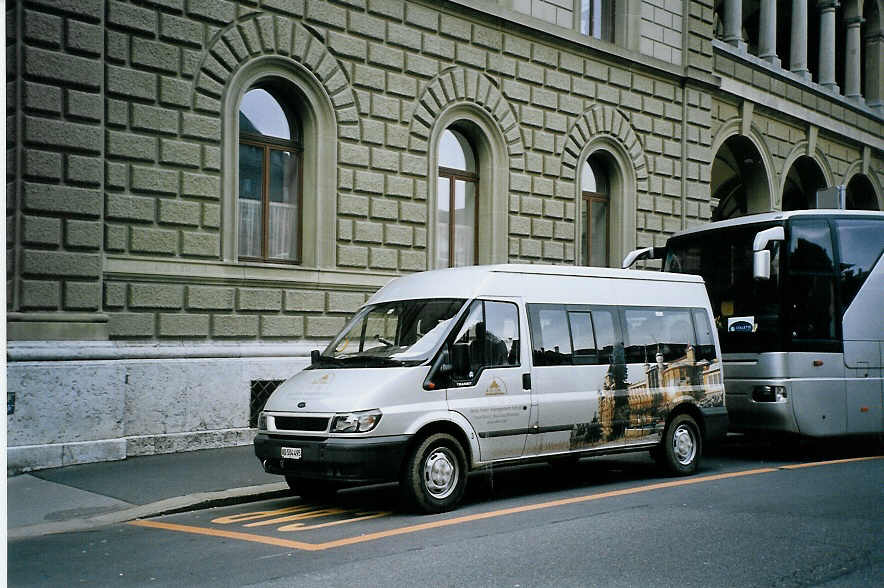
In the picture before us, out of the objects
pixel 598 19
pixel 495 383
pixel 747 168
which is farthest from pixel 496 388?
pixel 747 168

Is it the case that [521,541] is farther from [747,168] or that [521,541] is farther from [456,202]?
[747,168]

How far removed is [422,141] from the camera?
52.6 feet

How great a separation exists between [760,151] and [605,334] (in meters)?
15.2

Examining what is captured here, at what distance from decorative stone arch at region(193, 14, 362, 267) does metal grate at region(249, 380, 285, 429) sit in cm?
178

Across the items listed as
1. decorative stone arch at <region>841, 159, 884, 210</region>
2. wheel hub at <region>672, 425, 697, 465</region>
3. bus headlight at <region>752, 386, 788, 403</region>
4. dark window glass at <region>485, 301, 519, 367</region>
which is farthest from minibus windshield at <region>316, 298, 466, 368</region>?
decorative stone arch at <region>841, 159, 884, 210</region>

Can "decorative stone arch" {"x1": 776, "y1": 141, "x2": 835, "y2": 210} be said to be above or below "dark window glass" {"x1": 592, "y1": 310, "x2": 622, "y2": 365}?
above

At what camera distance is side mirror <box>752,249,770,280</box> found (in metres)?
12.5

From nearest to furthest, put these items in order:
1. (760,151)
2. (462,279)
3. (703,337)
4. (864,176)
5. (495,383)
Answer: (495,383)
(462,279)
(703,337)
(760,151)
(864,176)

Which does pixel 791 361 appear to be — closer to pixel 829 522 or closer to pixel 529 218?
pixel 829 522

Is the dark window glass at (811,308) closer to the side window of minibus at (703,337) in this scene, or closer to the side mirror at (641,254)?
the side window of minibus at (703,337)

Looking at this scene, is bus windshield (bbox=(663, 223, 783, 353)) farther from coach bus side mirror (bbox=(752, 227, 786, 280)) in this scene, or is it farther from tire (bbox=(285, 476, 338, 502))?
tire (bbox=(285, 476, 338, 502))

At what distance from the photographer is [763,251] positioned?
12.5m

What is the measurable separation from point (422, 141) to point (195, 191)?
4195 millimetres

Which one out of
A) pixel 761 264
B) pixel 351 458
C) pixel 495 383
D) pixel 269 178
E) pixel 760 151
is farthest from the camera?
pixel 760 151
